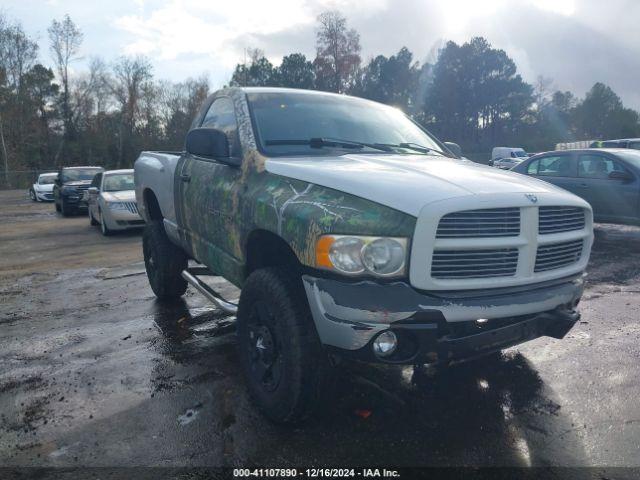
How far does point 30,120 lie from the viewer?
51.1m

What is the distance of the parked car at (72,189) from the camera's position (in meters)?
18.6

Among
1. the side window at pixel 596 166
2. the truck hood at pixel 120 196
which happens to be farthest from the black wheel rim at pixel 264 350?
the truck hood at pixel 120 196

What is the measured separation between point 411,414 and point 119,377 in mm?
2165

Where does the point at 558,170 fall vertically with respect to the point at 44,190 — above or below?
above

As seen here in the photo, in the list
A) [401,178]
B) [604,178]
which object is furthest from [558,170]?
[401,178]

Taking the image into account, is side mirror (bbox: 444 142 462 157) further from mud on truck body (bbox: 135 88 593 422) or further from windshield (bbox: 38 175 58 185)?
windshield (bbox: 38 175 58 185)

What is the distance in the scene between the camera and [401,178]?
3014 millimetres

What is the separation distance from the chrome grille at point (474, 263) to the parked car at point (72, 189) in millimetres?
17371

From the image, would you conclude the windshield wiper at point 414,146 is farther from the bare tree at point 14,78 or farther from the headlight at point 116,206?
the bare tree at point 14,78

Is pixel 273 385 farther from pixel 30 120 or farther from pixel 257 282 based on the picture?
pixel 30 120

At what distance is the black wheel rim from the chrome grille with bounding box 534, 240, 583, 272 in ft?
4.99

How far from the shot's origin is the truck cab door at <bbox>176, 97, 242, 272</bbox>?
3785mm

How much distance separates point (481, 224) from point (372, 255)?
594 mm

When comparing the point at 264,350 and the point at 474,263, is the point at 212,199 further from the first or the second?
the point at 474,263
